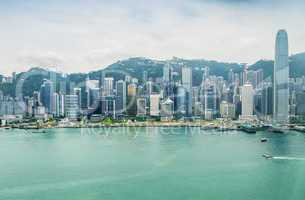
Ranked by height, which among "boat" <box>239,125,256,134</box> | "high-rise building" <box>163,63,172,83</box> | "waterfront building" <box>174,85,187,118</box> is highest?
"high-rise building" <box>163,63,172,83</box>

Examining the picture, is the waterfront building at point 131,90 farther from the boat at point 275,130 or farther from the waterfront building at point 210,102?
the boat at point 275,130

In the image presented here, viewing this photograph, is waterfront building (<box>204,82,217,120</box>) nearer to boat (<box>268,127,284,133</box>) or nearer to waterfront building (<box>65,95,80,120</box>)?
boat (<box>268,127,284,133</box>)

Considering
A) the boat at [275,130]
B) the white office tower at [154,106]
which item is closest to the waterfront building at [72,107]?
the white office tower at [154,106]

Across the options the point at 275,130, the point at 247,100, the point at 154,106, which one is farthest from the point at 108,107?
the point at 275,130

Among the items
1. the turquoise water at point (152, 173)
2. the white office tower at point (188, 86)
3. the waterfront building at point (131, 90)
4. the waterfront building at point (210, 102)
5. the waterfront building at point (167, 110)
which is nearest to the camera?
the turquoise water at point (152, 173)

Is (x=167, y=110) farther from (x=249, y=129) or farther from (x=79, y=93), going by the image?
(x=249, y=129)

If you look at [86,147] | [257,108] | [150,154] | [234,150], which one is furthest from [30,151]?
[257,108]

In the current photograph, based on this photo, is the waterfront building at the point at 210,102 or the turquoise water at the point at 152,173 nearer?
the turquoise water at the point at 152,173

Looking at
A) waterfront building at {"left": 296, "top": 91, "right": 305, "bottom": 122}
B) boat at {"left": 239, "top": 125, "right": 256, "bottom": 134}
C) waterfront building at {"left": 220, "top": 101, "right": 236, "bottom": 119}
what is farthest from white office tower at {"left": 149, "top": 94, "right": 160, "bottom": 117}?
waterfront building at {"left": 296, "top": 91, "right": 305, "bottom": 122}
